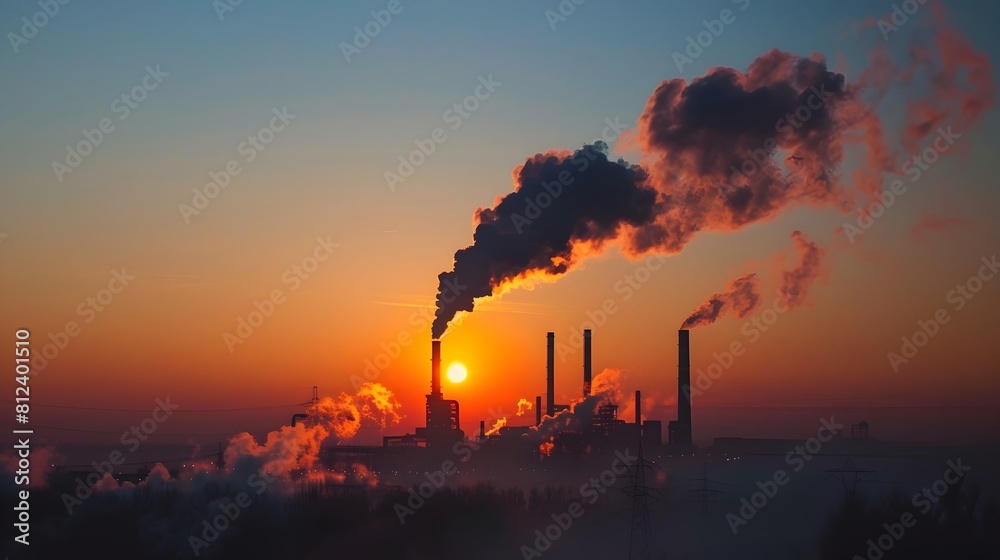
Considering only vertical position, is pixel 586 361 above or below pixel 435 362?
above

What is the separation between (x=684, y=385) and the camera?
119750 mm

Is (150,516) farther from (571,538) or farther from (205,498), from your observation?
(571,538)

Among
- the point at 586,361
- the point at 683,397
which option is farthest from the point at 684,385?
the point at 586,361

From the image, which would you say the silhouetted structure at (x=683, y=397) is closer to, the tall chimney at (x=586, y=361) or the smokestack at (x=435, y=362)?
the tall chimney at (x=586, y=361)

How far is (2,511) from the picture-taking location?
84438mm

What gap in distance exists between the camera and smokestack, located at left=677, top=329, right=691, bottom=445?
115938 millimetres

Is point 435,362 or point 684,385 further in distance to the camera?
point 684,385

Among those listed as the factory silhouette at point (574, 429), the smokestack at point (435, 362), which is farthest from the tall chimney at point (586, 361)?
the smokestack at point (435, 362)

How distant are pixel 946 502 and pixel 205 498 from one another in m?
59.6

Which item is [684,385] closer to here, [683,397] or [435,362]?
[683,397]

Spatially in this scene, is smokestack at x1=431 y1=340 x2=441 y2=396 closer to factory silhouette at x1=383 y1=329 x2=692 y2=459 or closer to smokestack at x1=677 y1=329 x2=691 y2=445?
factory silhouette at x1=383 y1=329 x2=692 y2=459

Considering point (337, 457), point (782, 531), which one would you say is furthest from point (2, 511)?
point (782, 531)

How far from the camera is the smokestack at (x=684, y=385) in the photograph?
11594 cm

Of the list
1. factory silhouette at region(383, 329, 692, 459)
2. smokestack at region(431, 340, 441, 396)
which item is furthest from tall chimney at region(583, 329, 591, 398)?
smokestack at region(431, 340, 441, 396)
